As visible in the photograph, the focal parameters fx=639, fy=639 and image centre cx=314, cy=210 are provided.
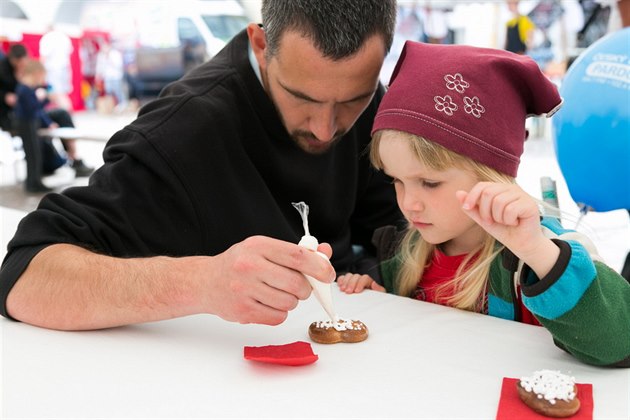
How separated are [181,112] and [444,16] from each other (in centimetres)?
804

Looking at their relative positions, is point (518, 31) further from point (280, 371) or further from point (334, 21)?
point (280, 371)

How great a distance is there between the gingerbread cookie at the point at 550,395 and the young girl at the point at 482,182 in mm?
124

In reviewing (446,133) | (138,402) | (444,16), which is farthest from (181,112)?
(444,16)

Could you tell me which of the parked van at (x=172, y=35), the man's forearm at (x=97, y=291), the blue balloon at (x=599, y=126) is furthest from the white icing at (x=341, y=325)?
the parked van at (x=172, y=35)

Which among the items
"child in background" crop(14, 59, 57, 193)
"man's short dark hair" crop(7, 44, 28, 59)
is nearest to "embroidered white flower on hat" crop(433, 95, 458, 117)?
"child in background" crop(14, 59, 57, 193)

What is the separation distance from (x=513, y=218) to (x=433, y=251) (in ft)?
1.76

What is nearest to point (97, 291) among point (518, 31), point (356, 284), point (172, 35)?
point (356, 284)

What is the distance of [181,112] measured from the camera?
143cm

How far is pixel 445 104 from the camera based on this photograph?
1.15 meters

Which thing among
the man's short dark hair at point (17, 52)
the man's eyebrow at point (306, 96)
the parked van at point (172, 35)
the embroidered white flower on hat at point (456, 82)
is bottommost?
the parked van at point (172, 35)

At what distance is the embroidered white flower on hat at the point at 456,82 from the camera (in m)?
1.15

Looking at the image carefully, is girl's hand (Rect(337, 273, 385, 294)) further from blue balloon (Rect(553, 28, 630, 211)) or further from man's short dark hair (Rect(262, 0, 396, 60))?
blue balloon (Rect(553, 28, 630, 211))

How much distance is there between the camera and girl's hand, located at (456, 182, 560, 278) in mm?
881

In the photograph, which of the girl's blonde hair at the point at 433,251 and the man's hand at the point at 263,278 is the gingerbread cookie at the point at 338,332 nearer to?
the man's hand at the point at 263,278
